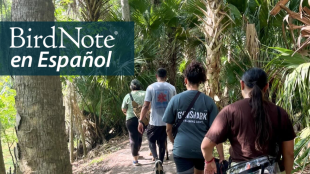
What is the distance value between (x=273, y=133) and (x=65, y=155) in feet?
7.41

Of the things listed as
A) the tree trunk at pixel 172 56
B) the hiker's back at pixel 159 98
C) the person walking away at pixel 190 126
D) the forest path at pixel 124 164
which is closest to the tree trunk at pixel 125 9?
the tree trunk at pixel 172 56

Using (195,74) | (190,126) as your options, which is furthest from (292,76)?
(190,126)

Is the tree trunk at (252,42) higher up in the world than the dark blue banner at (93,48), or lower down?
lower down

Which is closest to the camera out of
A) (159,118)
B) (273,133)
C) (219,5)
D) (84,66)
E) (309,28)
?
(273,133)

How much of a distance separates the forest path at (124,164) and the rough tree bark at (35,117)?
2948 millimetres

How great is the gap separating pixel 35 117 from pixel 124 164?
4195mm

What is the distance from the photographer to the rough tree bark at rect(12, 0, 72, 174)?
10.8 feet

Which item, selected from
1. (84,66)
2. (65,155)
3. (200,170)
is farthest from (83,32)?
(200,170)

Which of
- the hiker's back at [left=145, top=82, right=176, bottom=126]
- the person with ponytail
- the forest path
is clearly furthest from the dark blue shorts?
the forest path

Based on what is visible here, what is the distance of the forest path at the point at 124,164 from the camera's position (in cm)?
627

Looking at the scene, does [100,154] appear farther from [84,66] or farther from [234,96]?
[234,96]

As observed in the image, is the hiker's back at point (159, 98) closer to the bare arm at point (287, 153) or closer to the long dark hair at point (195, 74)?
the long dark hair at point (195, 74)

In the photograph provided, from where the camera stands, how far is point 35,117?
3305mm

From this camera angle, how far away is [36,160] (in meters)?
3.32
